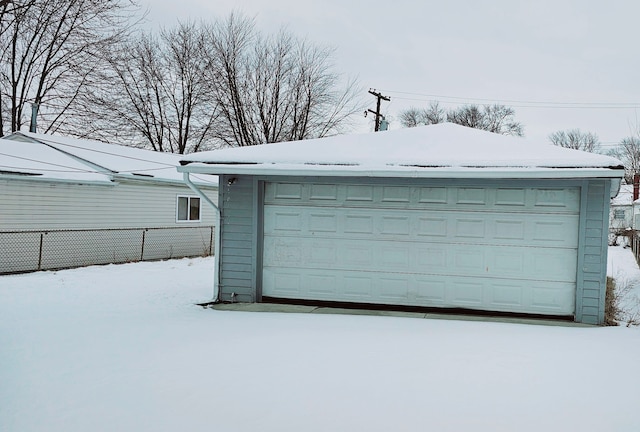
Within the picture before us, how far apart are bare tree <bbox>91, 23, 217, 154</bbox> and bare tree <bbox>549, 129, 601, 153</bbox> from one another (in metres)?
43.5

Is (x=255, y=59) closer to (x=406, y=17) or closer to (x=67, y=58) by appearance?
(x=67, y=58)

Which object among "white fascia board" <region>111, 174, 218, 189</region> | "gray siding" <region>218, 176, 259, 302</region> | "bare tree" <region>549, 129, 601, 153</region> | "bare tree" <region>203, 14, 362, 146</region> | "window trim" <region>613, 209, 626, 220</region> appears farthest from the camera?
"bare tree" <region>549, 129, 601, 153</region>

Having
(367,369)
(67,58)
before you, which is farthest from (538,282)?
(67,58)

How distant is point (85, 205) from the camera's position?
43.7 ft

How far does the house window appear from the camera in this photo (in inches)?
642

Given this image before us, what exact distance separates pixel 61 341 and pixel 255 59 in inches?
913

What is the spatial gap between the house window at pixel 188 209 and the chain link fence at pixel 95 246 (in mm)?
382

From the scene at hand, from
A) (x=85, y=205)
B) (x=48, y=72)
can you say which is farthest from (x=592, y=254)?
(x=48, y=72)

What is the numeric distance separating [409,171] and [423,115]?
50167 millimetres

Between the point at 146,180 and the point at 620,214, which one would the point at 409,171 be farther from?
the point at 620,214

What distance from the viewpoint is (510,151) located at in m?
7.86

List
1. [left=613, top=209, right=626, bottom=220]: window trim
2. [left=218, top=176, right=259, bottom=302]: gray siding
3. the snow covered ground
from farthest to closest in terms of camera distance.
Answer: [left=613, top=209, right=626, bottom=220]: window trim → [left=218, top=176, right=259, bottom=302]: gray siding → the snow covered ground

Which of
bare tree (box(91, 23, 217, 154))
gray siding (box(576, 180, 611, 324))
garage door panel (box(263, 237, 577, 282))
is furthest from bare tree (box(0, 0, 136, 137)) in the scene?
gray siding (box(576, 180, 611, 324))

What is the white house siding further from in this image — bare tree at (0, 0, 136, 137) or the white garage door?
bare tree at (0, 0, 136, 137)
